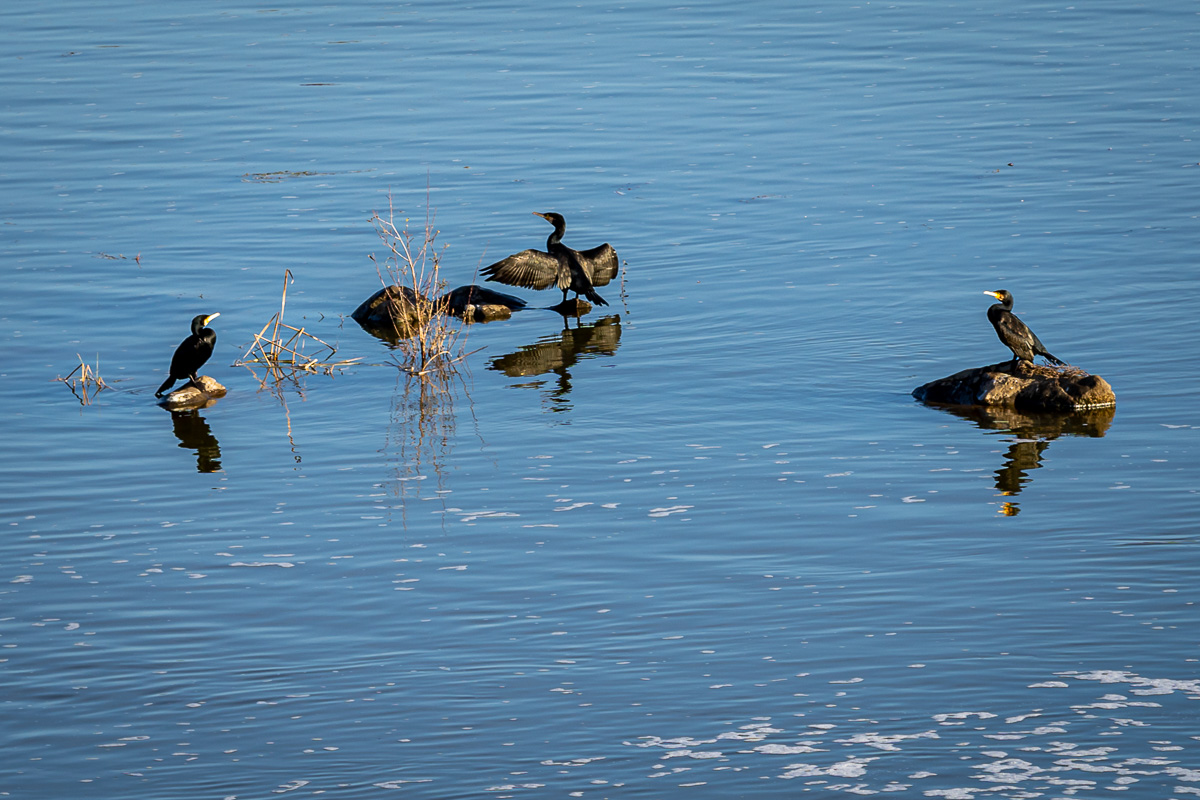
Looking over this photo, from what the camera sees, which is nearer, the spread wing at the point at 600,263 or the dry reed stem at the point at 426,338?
the dry reed stem at the point at 426,338

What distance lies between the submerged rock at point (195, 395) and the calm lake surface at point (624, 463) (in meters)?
0.21

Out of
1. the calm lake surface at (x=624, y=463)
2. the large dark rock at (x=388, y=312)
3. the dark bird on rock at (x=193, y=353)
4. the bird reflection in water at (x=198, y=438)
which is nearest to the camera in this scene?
the calm lake surface at (x=624, y=463)

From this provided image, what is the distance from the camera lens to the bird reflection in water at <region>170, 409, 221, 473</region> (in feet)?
39.4

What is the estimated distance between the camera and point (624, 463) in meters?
11.6

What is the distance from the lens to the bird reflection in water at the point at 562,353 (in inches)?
563

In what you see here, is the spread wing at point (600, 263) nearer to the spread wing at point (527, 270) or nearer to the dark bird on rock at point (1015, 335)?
the spread wing at point (527, 270)

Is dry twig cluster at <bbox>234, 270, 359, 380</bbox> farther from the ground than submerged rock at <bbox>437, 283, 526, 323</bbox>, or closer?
closer

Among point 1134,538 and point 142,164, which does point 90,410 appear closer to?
point 1134,538

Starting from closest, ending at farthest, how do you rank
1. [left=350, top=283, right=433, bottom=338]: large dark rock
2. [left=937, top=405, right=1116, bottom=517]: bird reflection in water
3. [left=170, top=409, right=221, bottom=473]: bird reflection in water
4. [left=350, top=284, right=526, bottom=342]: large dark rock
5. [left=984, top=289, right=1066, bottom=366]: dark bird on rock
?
[left=937, top=405, right=1116, bottom=517]: bird reflection in water, [left=170, top=409, right=221, bottom=473]: bird reflection in water, [left=984, top=289, right=1066, bottom=366]: dark bird on rock, [left=350, top=284, right=526, bottom=342]: large dark rock, [left=350, top=283, right=433, bottom=338]: large dark rock

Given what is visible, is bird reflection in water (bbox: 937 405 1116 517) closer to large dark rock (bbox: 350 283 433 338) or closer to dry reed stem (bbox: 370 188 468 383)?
dry reed stem (bbox: 370 188 468 383)

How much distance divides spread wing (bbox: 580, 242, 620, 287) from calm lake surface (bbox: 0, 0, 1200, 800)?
435 millimetres

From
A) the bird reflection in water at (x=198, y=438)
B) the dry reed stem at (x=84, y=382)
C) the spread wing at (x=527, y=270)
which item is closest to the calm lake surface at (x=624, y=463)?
the bird reflection in water at (x=198, y=438)

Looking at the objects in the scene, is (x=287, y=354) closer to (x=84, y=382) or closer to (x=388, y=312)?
(x=388, y=312)

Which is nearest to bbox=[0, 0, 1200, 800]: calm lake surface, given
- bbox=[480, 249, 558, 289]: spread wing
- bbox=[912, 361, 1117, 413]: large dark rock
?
bbox=[912, 361, 1117, 413]: large dark rock
